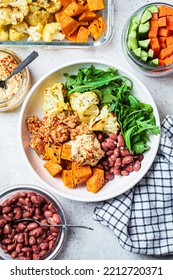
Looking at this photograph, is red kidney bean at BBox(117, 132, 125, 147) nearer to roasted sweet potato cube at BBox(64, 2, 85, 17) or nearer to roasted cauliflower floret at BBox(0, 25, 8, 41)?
roasted sweet potato cube at BBox(64, 2, 85, 17)

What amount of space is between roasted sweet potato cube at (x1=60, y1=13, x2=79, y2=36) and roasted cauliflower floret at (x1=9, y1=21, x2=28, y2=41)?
178 mm

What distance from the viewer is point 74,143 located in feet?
6.52

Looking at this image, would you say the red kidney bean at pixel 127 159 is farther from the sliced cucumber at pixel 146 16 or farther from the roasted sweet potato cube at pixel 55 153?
the sliced cucumber at pixel 146 16

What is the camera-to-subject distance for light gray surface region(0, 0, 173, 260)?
84.4 inches

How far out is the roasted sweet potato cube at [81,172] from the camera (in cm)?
198

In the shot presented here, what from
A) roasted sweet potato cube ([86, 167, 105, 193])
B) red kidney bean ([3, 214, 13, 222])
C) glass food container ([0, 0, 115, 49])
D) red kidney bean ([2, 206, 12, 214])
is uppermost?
glass food container ([0, 0, 115, 49])

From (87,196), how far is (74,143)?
253 millimetres

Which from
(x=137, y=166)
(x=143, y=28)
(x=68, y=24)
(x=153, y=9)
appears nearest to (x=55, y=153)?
(x=137, y=166)

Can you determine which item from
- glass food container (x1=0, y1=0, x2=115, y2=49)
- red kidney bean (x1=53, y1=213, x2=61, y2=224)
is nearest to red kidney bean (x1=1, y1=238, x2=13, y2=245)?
red kidney bean (x1=53, y1=213, x2=61, y2=224)
